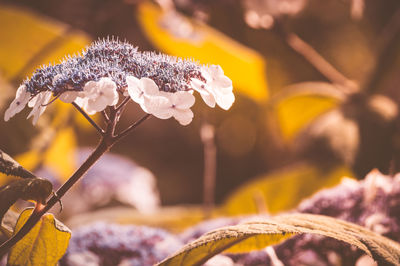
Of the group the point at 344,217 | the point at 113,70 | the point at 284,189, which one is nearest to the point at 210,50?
the point at 284,189

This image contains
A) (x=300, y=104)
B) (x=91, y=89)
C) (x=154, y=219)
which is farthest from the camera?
(x=300, y=104)

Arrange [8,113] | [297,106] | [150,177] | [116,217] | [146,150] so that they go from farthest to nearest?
1. [146,150]
2. [150,177]
3. [297,106]
4. [116,217]
5. [8,113]

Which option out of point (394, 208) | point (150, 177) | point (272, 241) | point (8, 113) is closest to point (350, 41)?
point (150, 177)

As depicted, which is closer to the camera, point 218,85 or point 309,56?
point 218,85

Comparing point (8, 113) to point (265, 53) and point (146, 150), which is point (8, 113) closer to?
point (265, 53)

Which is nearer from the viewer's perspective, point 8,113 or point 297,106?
point 8,113

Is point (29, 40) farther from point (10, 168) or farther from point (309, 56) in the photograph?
point (10, 168)
